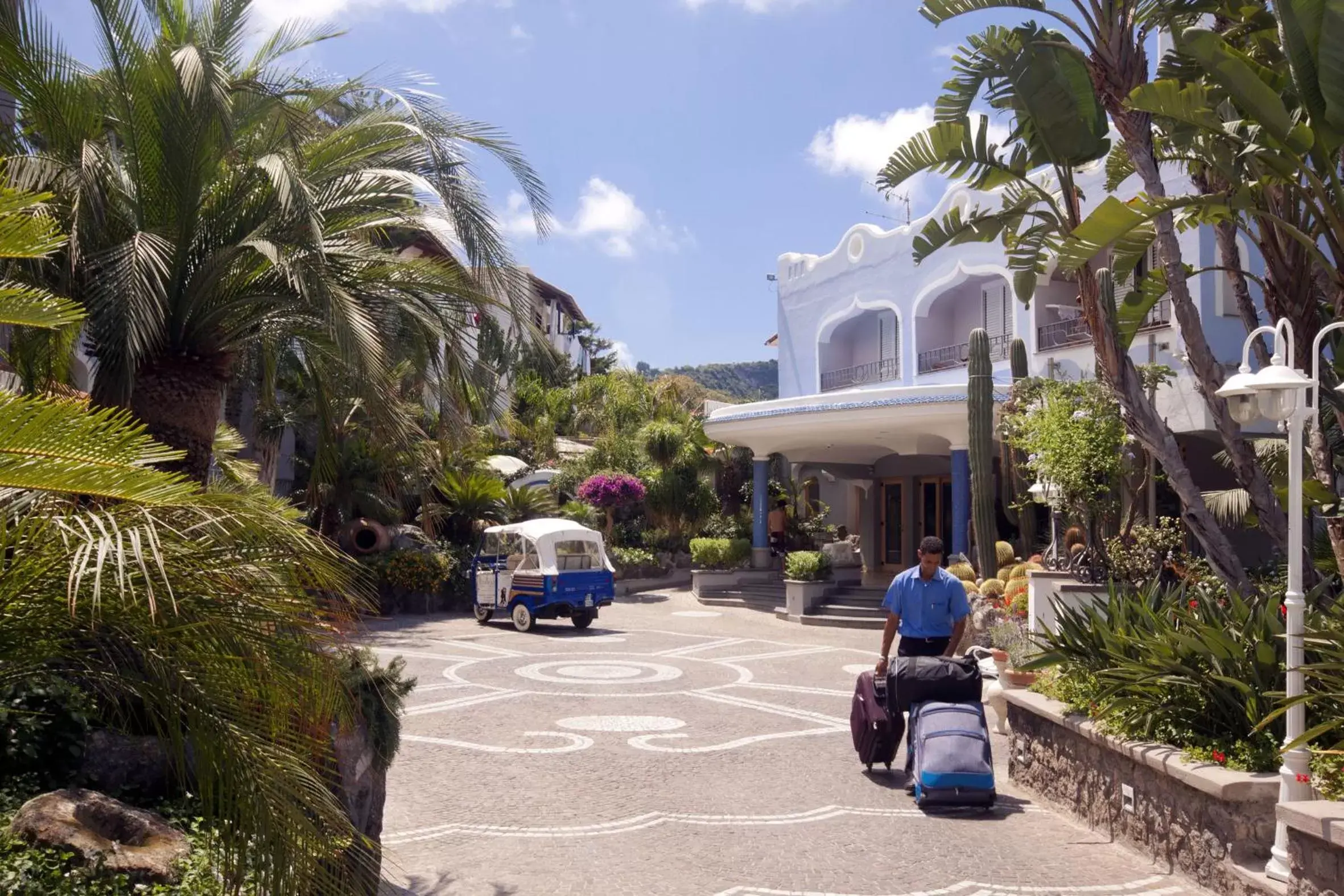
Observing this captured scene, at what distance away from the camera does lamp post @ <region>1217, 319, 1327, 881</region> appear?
5379 mm

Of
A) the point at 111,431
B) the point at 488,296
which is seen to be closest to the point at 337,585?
the point at 111,431

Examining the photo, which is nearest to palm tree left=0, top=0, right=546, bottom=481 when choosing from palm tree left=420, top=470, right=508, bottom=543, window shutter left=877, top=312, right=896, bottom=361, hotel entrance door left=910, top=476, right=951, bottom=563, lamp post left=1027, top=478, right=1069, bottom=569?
lamp post left=1027, top=478, right=1069, bottom=569

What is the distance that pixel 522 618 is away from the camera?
62.6 ft

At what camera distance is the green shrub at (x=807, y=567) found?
21.9 m

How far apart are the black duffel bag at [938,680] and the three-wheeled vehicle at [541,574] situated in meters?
11.4

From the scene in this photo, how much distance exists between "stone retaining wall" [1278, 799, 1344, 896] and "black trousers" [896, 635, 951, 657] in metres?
3.09

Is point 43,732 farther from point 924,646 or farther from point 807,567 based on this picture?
point 807,567

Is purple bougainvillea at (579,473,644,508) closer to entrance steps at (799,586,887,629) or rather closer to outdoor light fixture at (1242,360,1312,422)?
entrance steps at (799,586,887,629)

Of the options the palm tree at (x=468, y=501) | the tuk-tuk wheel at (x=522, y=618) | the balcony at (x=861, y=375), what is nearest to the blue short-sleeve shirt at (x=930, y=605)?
the tuk-tuk wheel at (x=522, y=618)

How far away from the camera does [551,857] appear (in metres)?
6.43

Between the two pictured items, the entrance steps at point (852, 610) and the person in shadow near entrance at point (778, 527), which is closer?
the entrance steps at point (852, 610)

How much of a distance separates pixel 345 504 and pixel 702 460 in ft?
31.3

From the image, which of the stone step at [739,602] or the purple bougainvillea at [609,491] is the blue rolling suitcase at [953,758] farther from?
the purple bougainvillea at [609,491]

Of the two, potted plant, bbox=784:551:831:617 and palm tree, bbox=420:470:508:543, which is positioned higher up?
palm tree, bbox=420:470:508:543
